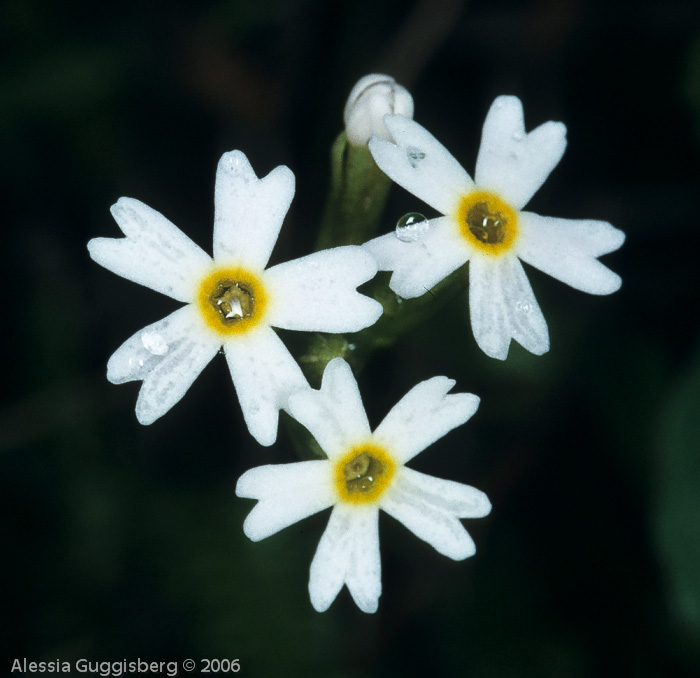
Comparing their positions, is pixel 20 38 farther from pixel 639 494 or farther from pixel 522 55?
pixel 639 494

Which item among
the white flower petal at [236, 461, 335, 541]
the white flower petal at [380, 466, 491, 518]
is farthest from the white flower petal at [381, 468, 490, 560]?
the white flower petal at [236, 461, 335, 541]

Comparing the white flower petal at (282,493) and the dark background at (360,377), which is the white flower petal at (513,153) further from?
the dark background at (360,377)

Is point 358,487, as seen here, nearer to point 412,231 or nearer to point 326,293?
point 326,293

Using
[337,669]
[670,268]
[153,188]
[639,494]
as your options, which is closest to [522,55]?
[670,268]

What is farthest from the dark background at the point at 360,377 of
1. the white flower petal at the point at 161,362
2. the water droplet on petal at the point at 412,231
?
the white flower petal at the point at 161,362

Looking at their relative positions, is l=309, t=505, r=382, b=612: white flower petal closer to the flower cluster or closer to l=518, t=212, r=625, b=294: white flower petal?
the flower cluster
